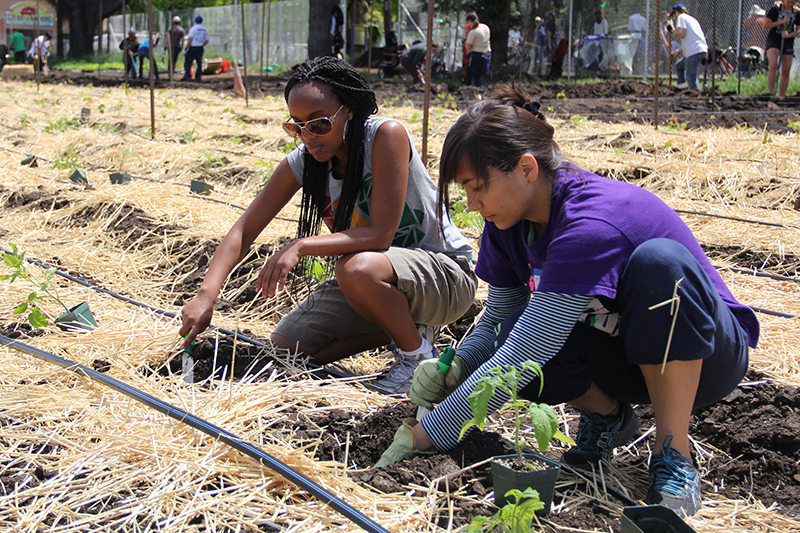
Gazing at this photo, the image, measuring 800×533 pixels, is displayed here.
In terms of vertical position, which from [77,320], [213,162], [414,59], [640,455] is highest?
[414,59]

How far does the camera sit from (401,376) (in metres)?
2.21

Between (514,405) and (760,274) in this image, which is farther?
(760,274)

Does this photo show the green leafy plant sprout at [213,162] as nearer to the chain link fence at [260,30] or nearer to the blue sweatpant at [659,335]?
the blue sweatpant at [659,335]

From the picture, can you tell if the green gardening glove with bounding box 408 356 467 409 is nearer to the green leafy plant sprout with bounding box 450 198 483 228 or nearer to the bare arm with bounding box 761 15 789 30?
the green leafy plant sprout with bounding box 450 198 483 228

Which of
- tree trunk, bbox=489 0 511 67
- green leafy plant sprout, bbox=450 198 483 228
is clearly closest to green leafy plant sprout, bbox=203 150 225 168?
green leafy plant sprout, bbox=450 198 483 228

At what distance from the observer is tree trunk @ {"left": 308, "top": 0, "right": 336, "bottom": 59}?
619 inches

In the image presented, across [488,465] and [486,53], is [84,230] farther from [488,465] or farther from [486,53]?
[486,53]

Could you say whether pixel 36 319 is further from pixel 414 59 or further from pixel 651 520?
pixel 414 59

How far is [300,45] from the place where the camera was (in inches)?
901

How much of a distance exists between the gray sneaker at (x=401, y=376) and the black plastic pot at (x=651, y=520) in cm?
95

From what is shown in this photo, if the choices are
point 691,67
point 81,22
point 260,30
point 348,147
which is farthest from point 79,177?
point 81,22

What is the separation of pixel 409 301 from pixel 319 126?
625 millimetres

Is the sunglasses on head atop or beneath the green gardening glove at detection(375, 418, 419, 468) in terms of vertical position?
atop

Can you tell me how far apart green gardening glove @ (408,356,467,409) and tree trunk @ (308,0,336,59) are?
14.9 meters
